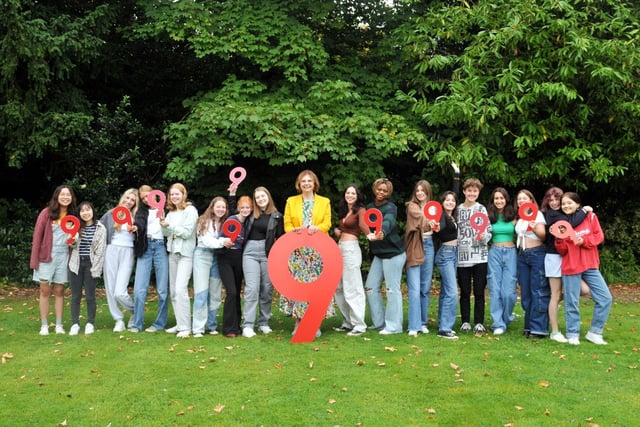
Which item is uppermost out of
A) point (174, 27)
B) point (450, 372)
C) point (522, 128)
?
point (174, 27)

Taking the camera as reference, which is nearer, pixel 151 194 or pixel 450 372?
pixel 450 372

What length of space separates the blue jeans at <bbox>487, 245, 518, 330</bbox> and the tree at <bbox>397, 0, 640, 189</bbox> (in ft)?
13.1

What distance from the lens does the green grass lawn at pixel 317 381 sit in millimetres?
4957

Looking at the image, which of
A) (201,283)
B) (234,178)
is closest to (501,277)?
(234,178)

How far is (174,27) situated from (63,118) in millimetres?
2789

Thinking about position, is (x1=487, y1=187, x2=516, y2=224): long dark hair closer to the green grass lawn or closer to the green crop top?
the green crop top

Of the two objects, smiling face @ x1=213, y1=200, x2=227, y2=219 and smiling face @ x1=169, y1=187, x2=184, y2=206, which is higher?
smiling face @ x1=169, y1=187, x2=184, y2=206

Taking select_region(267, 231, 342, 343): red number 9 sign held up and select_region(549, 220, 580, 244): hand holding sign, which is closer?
select_region(549, 220, 580, 244): hand holding sign

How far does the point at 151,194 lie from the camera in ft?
25.4

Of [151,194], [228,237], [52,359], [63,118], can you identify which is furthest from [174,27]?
[52,359]

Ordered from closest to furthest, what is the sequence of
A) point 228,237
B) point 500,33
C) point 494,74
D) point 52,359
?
point 52,359 → point 228,237 → point 500,33 → point 494,74

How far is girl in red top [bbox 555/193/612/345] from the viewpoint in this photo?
23.2ft

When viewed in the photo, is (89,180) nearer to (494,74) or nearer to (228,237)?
(228,237)

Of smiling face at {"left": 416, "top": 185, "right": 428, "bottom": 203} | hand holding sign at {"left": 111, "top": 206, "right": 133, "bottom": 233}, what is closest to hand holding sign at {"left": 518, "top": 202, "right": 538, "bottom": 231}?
smiling face at {"left": 416, "top": 185, "right": 428, "bottom": 203}
